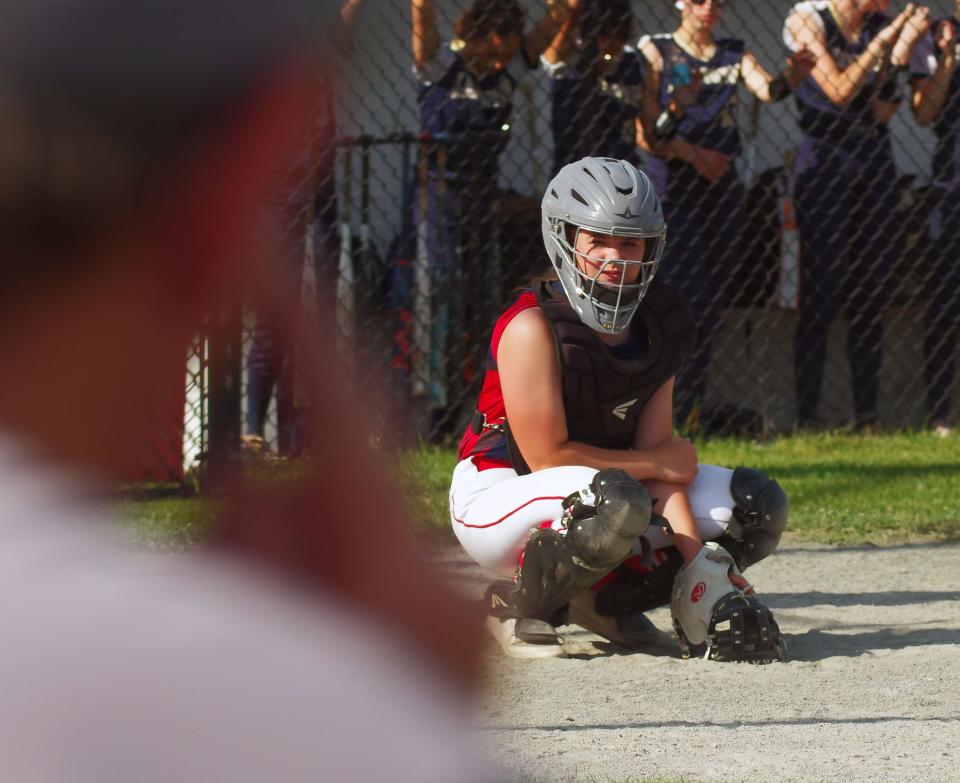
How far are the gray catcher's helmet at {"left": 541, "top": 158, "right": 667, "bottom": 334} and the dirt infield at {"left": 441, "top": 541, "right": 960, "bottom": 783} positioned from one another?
90 centimetres

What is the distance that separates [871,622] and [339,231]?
341 centimetres

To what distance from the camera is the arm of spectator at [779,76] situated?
7.14 meters

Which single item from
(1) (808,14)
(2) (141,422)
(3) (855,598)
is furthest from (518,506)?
(1) (808,14)

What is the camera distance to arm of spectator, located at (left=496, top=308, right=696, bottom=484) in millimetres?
3734

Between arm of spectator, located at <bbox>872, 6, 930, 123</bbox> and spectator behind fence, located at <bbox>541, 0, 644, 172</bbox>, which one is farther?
arm of spectator, located at <bbox>872, 6, 930, 123</bbox>

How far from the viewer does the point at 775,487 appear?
3.96 m

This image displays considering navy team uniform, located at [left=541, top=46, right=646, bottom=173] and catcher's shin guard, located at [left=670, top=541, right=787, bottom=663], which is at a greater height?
navy team uniform, located at [left=541, top=46, right=646, bottom=173]

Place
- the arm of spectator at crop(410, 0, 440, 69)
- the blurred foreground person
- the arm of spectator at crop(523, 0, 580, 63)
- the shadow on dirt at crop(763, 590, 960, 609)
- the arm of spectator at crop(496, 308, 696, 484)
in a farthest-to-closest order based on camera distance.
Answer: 1. the arm of spectator at crop(523, 0, 580, 63)
2. the arm of spectator at crop(410, 0, 440, 69)
3. the shadow on dirt at crop(763, 590, 960, 609)
4. the arm of spectator at crop(496, 308, 696, 484)
5. the blurred foreground person

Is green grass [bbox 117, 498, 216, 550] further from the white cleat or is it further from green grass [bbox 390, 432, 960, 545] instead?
green grass [bbox 390, 432, 960, 545]

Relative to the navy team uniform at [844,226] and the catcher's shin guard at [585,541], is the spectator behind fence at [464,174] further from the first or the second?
the catcher's shin guard at [585,541]

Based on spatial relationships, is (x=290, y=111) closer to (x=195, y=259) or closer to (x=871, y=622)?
(x=195, y=259)

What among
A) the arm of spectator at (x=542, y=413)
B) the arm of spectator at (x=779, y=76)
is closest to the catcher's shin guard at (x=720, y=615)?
the arm of spectator at (x=542, y=413)

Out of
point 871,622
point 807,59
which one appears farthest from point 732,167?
point 871,622

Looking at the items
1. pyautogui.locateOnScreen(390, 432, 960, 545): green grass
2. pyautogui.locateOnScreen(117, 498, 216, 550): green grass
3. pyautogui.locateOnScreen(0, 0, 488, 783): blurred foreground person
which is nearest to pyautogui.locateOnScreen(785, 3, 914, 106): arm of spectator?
pyautogui.locateOnScreen(390, 432, 960, 545): green grass
